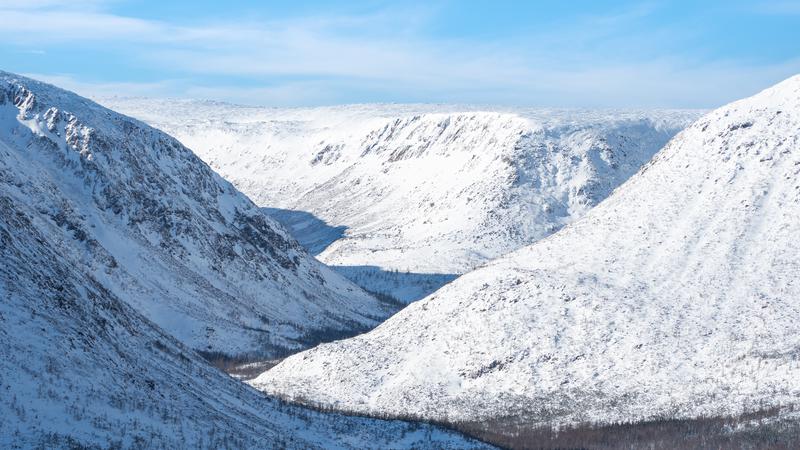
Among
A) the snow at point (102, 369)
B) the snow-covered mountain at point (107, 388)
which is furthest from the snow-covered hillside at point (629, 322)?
the snow at point (102, 369)

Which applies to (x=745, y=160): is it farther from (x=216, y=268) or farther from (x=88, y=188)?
(x=88, y=188)

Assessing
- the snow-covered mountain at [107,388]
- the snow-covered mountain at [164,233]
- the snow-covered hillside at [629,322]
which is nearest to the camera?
the snow-covered mountain at [107,388]

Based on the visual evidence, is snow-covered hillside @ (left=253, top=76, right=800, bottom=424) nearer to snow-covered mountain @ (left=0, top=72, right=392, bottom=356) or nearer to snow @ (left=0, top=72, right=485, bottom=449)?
snow @ (left=0, top=72, right=485, bottom=449)

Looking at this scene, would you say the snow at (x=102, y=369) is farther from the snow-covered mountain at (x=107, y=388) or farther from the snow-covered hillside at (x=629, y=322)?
the snow-covered hillside at (x=629, y=322)

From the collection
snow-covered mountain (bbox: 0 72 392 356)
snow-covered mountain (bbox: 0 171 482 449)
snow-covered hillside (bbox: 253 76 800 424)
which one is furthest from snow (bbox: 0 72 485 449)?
snow-covered hillside (bbox: 253 76 800 424)

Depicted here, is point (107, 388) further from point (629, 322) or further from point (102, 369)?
point (629, 322)

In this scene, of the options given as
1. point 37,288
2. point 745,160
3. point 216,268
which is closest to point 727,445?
point 37,288
